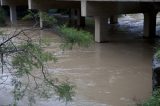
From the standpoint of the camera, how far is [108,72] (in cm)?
1139

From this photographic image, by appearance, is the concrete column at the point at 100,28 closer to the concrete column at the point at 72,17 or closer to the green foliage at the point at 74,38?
the concrete column at the point at 72,17

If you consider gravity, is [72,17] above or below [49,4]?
below

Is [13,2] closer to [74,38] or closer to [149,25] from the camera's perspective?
[149,25]

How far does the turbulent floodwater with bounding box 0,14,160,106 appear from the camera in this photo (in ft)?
27.7

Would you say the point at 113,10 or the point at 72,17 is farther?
the point at 72,17

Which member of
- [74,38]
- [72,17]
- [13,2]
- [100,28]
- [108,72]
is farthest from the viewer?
[13,2]

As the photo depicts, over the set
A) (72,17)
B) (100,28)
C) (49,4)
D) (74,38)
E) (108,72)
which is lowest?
(108,72)

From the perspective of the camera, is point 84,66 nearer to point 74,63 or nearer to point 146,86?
point 74,63

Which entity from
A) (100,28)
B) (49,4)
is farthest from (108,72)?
(49,4)

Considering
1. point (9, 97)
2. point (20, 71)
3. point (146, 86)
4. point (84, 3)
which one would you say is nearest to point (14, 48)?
point (20, 71)

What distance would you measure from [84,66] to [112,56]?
1.86 meters

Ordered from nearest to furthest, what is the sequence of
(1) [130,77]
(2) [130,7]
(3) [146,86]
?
(3) [146,86]
(1) [130,77]
(2) [130,7]

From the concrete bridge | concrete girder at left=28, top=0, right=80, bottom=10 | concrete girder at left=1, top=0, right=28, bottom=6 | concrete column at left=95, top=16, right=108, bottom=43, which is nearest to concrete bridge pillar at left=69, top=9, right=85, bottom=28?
concrete girder at left=28, top=0, right=80, bottom=10

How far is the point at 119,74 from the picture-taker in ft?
36.4
